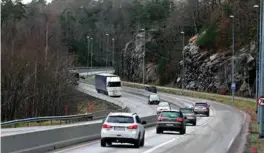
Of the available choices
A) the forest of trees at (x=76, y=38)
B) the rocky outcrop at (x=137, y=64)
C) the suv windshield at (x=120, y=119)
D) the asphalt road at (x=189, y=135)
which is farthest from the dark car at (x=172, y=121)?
the rocky outcrop at (x=137, y=64)

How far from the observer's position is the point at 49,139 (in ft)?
74.3

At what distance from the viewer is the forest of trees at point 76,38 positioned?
68.8 m

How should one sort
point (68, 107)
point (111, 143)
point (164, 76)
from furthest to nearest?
point (164, 76) → point (68, 107) → point (111, 143)

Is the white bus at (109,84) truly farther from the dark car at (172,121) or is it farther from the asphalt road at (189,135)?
the dark car at (172,121)

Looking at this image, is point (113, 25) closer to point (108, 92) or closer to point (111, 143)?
point (108, 92)

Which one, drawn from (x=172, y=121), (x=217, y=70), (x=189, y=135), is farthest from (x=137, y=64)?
(x=189, y=135)

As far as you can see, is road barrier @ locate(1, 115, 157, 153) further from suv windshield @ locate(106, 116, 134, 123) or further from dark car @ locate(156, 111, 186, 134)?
dark car @ locate(156, 111, 186, 134)

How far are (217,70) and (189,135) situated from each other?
68.1 metres

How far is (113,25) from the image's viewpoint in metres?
195

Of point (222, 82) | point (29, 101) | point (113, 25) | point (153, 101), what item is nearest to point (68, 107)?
point (29, 101)

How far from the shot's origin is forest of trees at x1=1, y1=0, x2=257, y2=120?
6875 centimetres

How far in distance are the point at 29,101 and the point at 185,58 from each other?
52.4 meters

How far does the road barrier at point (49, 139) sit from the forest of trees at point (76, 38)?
34.8 metres

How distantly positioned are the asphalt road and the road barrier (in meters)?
0.53
